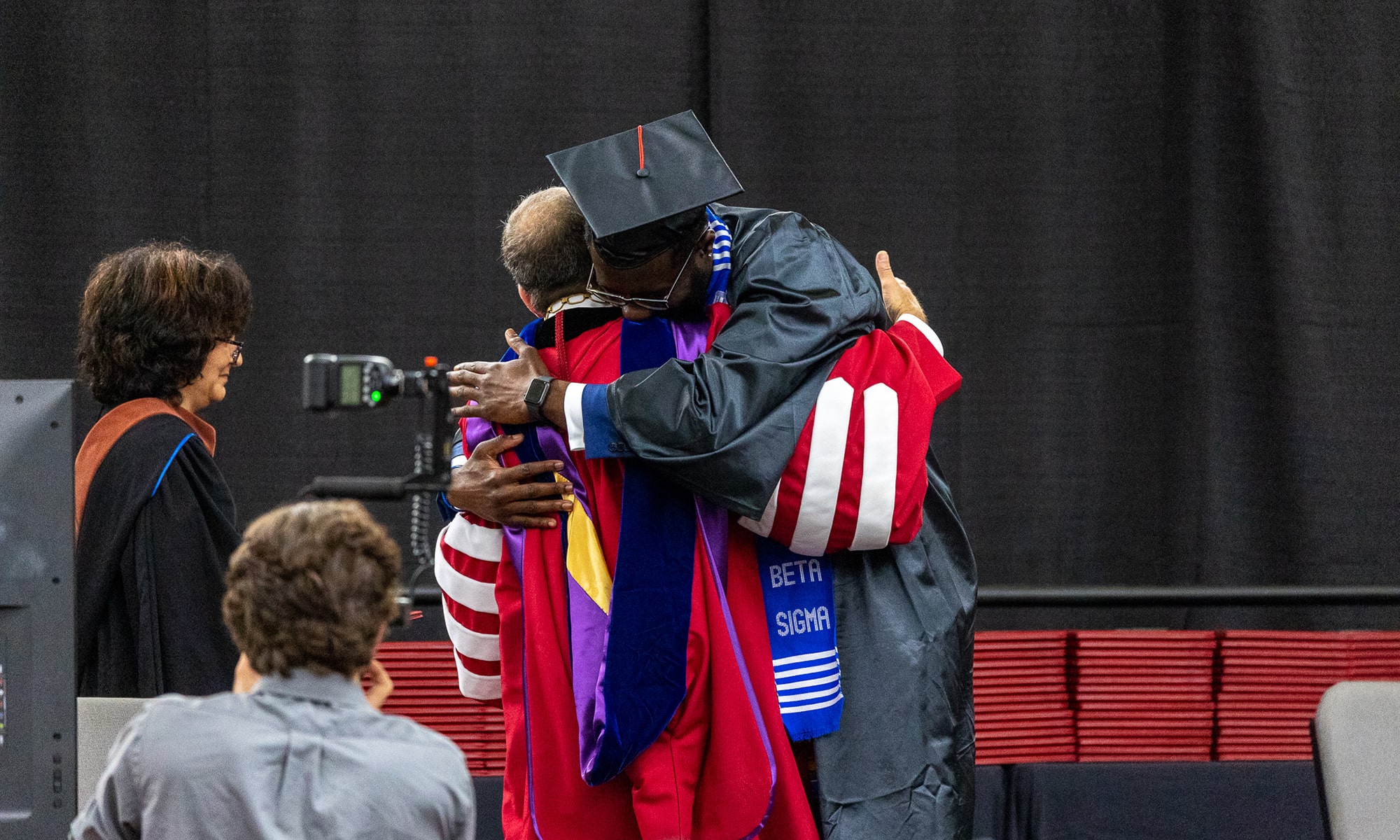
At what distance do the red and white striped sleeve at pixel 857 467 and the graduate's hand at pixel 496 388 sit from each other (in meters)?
0.34

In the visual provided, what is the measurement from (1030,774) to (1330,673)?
0.74m

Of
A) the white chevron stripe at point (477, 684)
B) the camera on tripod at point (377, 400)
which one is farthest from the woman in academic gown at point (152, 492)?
the camera on tripod at point (377, 400)

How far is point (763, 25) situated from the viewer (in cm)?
338

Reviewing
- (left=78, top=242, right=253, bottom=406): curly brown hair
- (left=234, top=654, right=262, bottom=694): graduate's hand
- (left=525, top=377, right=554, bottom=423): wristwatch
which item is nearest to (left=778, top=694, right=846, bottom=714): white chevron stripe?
(left=525, top=377, right=554, bottom=423): wristwatch

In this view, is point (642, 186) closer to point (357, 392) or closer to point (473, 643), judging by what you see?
point (357, 392)

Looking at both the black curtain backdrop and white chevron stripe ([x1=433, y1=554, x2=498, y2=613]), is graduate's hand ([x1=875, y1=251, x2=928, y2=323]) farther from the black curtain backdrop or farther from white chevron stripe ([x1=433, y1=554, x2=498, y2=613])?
the black curtain backdrop

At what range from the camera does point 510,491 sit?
1806 millimetres

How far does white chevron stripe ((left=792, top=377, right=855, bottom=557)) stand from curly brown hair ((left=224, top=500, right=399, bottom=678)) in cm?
62

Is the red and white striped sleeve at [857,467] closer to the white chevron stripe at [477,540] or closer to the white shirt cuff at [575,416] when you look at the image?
the white shirt cuff at [575,416]

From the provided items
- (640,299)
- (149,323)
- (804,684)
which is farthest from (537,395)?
(149,323)

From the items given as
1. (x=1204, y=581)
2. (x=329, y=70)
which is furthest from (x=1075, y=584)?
(x=329, y=70)

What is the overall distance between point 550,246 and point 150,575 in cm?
80

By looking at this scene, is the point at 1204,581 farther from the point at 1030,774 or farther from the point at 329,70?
the point at 329,70

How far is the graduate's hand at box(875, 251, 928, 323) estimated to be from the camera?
2.03 metres
